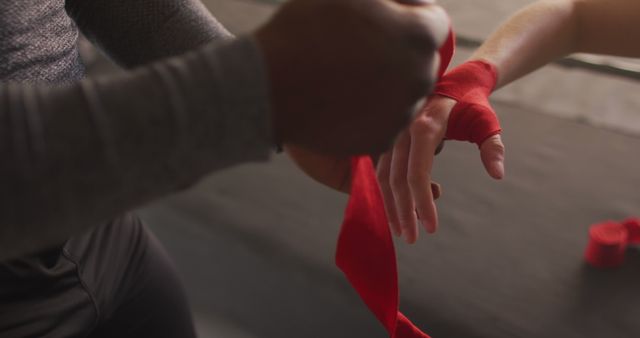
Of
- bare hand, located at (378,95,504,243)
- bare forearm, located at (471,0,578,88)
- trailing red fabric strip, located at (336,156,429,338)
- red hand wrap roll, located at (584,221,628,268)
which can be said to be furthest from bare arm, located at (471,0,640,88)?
red hand wrap roll, located at (584,221,628,268)

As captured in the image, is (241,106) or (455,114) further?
(455,114)

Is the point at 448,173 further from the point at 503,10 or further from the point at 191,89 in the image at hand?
the point at 191,89

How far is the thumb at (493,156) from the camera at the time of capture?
0.60 m

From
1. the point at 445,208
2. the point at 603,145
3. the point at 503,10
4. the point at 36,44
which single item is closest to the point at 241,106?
the point at 36,44

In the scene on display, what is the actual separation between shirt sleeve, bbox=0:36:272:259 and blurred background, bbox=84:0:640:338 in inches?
33.4

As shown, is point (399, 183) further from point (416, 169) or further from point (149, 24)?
point (149, 24)

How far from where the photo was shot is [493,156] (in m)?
0.61

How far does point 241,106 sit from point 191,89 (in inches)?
1.1

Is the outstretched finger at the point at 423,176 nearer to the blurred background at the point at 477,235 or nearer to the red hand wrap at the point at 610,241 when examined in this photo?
the blurred background at the point at 477,235

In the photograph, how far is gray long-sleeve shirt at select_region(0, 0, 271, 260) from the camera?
32 centimetres

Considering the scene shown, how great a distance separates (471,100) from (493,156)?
0.27ft

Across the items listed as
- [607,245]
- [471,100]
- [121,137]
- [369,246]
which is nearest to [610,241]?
[607,245]

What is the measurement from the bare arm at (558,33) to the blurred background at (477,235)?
51cm

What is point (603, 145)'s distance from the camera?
4.64 ft
